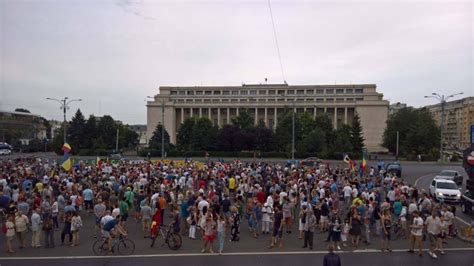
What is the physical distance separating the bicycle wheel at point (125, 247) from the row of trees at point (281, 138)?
58072mm

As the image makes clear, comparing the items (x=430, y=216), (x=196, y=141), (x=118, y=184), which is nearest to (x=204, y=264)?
(x=430, y=216)

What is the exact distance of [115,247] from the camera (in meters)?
13.5

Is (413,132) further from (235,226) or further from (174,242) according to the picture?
(174,242)

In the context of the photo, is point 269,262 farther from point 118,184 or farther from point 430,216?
point 118,184

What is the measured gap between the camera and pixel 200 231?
15.6m

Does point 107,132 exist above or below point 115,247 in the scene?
above

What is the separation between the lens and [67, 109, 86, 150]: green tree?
83.7 m

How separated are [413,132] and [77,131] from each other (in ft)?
226

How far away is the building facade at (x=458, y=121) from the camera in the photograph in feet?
441

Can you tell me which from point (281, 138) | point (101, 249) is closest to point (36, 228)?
point (101, 249)

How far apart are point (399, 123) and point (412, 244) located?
3037 inches

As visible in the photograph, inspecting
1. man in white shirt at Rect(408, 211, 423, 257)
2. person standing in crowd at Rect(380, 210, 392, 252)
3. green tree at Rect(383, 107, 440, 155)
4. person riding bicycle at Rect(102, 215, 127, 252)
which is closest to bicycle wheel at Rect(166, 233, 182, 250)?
person riding bicycle at Rect(102, 215, 127, 252)

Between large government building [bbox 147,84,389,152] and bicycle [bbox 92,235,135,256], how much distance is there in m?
91.3

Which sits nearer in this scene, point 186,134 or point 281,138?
point 281,138
